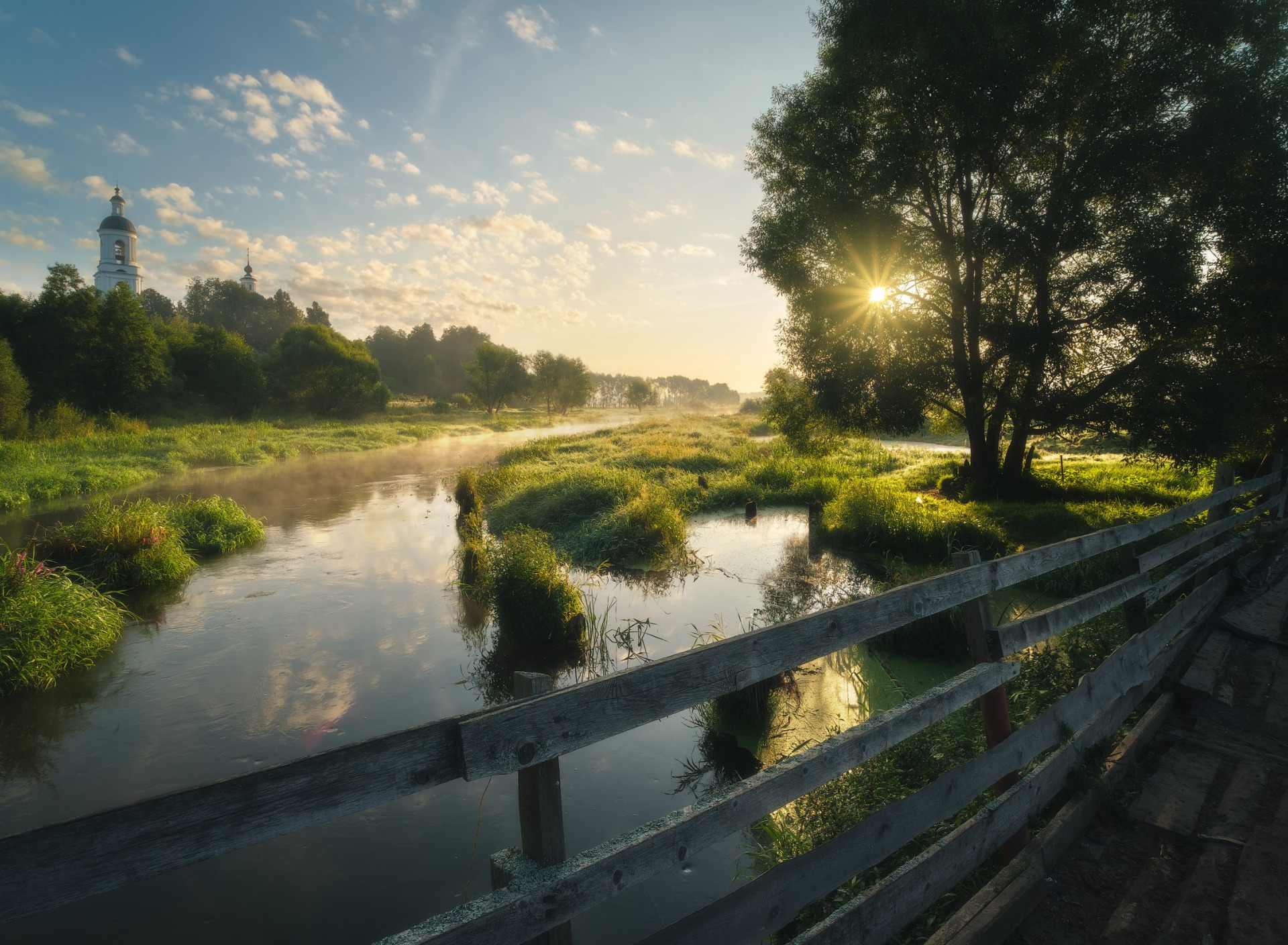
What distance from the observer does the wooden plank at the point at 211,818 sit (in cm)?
113

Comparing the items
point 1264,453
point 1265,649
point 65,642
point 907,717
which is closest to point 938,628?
point 1265,649

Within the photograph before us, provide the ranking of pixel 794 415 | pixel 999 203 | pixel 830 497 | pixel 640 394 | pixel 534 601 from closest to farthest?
pixel 534 601, pixel 999 203, pixel 794 415, pixel 830 497, pixel 640 394

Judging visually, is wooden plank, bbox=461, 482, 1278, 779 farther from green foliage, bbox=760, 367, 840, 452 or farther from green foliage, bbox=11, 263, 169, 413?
green foliage, bbox=11, 263, 169, 413

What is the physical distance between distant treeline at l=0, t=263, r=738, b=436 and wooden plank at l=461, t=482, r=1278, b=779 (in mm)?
36165

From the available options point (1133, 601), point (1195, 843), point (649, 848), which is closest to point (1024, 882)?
point (1195, 843)

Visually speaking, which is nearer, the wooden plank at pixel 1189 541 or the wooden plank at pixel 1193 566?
the wooden plank at pixel 1189 541

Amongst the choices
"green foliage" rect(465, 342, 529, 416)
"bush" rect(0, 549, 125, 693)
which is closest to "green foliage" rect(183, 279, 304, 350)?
"green foliage" rect(465, 342, 529, 416)

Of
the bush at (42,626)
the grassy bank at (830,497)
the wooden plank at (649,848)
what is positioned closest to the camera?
the wooden plank at (649,848)

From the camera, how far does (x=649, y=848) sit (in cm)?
187

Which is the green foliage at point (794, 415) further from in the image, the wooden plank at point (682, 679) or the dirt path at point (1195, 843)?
the wooden plank at point (682, 679)

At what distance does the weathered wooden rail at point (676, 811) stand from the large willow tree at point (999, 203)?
1229cm

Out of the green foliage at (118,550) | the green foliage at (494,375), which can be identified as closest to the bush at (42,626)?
the green foliage at (118,550)

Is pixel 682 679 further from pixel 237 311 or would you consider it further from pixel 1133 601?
pixel 237 311

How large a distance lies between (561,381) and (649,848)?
291 ft
